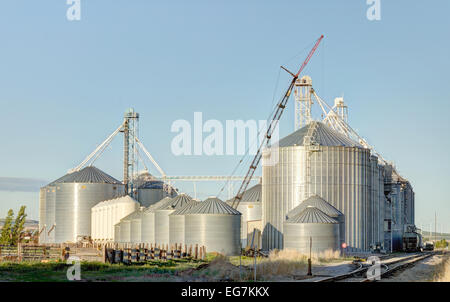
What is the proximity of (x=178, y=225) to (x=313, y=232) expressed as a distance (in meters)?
19.0

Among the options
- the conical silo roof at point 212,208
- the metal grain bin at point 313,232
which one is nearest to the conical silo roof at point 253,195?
the conical silo roof at point 212,208

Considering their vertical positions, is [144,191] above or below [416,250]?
above

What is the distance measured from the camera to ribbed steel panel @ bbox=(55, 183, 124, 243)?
12481 cm

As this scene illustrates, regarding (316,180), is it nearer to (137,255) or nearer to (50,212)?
(137,255)

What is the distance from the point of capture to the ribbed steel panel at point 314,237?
7538 cm

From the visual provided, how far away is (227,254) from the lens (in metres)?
79.6

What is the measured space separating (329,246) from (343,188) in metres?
15.7

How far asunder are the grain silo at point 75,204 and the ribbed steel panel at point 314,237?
57.6m

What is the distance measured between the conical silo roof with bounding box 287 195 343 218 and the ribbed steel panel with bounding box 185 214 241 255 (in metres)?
8.30

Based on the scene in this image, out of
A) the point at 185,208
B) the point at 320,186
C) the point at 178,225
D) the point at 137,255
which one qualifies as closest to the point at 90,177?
the point at 185,208

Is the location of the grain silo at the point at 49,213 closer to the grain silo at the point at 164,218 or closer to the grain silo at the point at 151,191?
the grain silo at the point at 151,191

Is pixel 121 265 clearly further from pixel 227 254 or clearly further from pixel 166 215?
pixel 166 215
